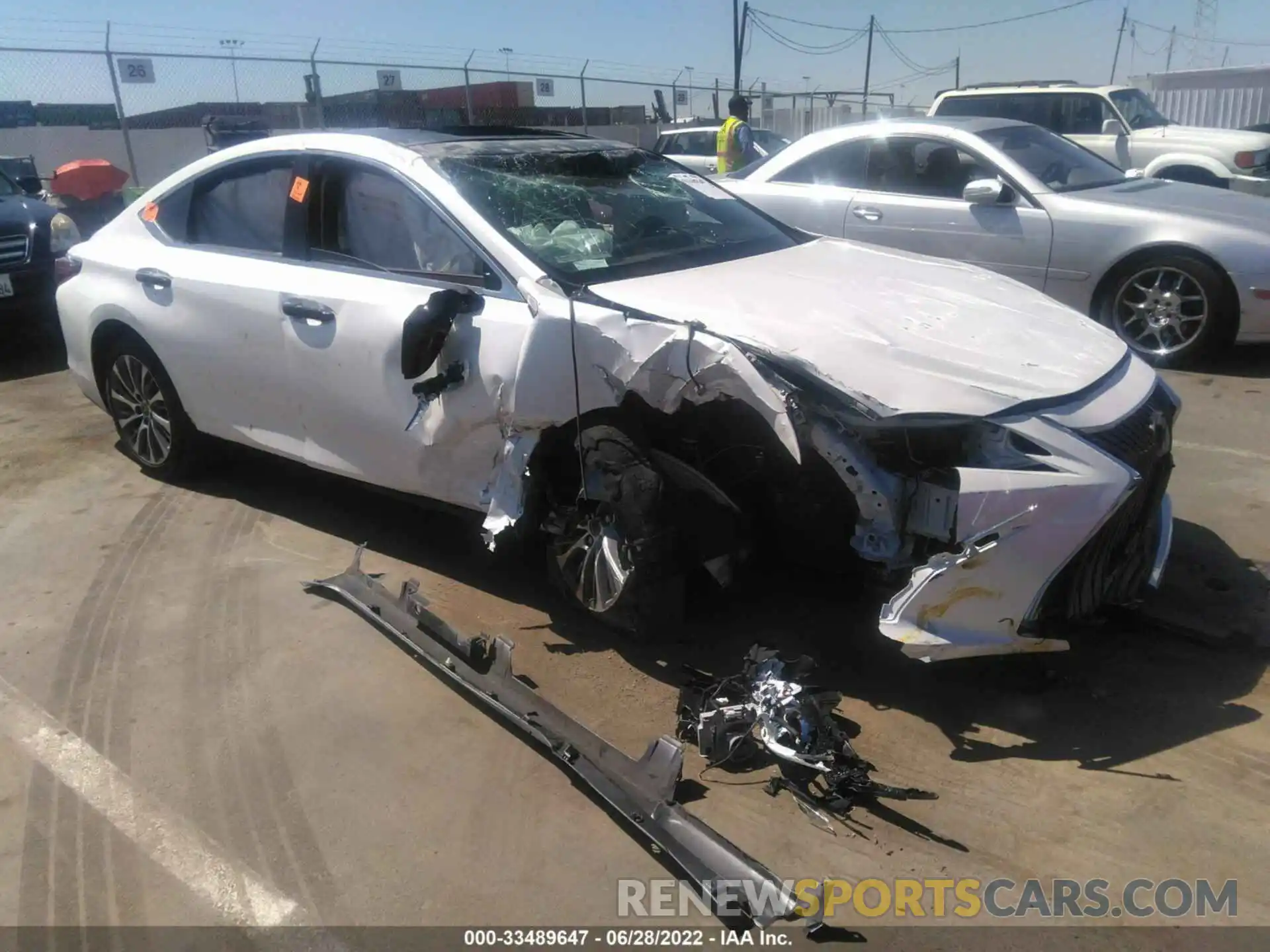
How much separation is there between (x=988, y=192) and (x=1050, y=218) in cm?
44

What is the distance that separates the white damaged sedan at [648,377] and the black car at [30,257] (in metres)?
3.98

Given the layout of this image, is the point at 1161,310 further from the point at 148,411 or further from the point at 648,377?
the point at 148,411

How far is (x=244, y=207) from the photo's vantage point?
433cm

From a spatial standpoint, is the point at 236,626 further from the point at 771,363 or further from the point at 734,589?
the point at 771,363

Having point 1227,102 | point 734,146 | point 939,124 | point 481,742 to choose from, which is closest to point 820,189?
point 939,124

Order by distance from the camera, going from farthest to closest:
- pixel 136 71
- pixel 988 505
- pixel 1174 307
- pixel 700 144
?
pixel 700 144
pixel 136 71
pixel 1174 307
pixel 988 505

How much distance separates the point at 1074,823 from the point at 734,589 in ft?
4.79

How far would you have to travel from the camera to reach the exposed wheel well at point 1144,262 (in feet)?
19.5

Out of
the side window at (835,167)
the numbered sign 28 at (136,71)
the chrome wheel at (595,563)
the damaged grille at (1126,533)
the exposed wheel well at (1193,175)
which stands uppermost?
the numbered sign 28 at (136,71)

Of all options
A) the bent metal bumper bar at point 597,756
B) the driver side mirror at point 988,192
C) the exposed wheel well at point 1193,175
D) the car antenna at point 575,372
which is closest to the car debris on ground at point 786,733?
the bent metal bumper bar at point 597,756

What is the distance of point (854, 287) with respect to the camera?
11.2 feet

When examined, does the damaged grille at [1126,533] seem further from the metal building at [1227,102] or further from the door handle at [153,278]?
the metal building at [1227,102]

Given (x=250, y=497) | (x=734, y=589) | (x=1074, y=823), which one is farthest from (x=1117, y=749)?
(x=250, y=497)

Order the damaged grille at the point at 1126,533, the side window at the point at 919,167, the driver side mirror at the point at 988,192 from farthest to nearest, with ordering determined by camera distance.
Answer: the side window at the point at 919,167, the driver side mirror at the point at 988,192, the damaged grille at the point at 1126,533
